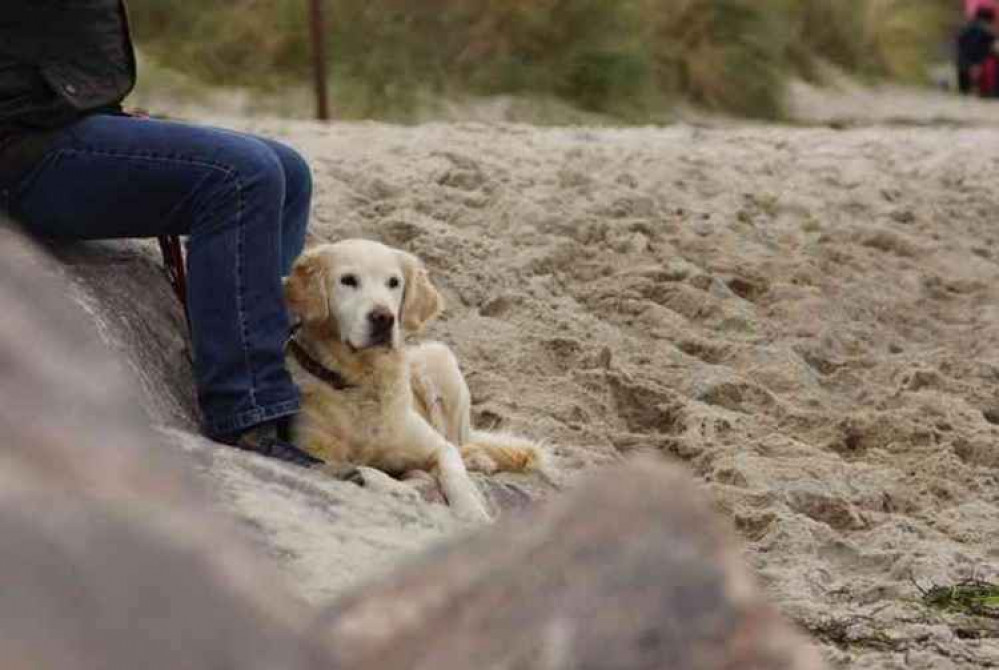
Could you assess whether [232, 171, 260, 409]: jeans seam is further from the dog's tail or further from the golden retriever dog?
the dog's tail

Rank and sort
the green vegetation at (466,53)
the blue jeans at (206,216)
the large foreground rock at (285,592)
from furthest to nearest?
the green vegetation at (466,53)
the blue jeans at (206,216)
the large foreground rock at (285,592)

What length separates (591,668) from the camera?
6.26 feet

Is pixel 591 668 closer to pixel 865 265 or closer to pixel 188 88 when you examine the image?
pixel 865 265

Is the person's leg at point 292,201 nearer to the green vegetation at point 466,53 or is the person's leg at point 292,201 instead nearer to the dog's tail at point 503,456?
the dog's tail at point 503,456

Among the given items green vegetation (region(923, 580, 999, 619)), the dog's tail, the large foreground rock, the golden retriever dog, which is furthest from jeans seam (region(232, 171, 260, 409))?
the large foreground rock

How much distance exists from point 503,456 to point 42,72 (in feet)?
4.91

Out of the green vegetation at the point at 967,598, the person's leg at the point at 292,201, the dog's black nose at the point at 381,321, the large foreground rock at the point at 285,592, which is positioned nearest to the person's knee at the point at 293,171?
the person's leg at the point at 292,201

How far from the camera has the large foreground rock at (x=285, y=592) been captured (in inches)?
71.5

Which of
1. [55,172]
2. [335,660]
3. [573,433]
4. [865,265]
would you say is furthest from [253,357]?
[865,265]

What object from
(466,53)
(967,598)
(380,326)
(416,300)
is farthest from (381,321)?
(466,53)

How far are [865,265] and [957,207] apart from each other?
1001 millimetres

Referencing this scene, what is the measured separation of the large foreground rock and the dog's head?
9.92 feet

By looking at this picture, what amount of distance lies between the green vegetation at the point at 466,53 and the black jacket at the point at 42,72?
694cm

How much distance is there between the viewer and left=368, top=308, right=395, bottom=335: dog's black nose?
508cm
